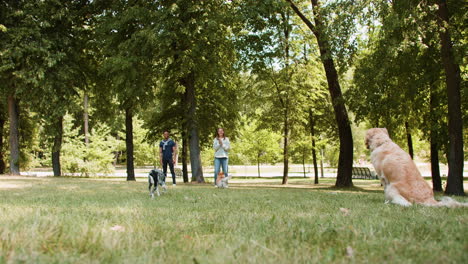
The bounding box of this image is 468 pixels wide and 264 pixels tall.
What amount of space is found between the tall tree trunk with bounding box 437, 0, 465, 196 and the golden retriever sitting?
749cm

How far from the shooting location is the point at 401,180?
22.4 feet

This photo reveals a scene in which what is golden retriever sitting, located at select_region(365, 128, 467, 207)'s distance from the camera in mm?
6543

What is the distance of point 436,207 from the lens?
6.11m

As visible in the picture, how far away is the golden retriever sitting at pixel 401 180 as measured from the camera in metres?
6.54

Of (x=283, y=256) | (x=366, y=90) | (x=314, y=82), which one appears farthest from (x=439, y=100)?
(x=283, y=256)

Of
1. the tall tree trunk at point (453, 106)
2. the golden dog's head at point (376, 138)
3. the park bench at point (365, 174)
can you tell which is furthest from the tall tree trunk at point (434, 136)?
the park bench at point (365, 174)

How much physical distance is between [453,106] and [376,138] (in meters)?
7.41

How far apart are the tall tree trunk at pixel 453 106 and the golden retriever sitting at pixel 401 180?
7.49 meters

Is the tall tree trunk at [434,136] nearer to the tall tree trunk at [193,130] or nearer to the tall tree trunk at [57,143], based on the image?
the tall tree trunk at [193,130]

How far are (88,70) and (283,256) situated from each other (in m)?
22.4

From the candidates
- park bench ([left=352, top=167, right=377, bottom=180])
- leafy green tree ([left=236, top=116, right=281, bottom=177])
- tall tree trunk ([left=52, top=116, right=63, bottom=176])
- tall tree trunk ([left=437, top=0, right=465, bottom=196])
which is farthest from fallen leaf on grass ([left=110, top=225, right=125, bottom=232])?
park bench ([left=352, top=167, right=377, bottom=180])

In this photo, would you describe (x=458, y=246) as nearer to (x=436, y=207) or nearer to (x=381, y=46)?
(x=436, y=207)

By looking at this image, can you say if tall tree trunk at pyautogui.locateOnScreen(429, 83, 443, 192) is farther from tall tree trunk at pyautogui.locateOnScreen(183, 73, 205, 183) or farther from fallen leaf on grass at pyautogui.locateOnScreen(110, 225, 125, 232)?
fallen leaf on grass at pyautogui.locateOnScreen(110, 225, 125, 232)

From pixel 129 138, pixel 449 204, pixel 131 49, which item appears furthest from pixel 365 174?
pixel 449 204
